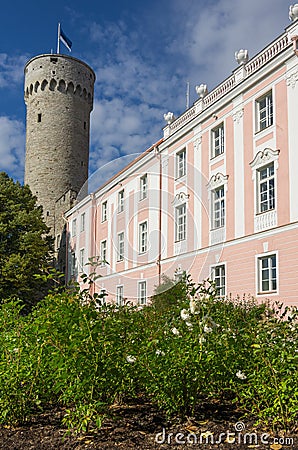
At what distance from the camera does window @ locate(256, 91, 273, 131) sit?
16.4m

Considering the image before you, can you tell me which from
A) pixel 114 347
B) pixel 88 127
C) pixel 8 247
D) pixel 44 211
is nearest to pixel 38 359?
pixel 114 347

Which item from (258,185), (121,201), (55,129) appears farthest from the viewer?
(55,129)

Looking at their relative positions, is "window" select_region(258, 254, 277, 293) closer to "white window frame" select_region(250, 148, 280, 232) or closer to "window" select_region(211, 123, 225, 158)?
"white window frame" select_region(250, 148, 280, 232)

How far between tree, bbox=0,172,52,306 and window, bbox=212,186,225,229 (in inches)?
488

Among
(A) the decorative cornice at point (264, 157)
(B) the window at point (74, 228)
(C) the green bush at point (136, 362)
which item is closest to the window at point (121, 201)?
(B) the window at point (74, 228)

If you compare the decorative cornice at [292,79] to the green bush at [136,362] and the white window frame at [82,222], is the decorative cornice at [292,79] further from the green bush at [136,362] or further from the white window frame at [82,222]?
the white window frame at [82,222]

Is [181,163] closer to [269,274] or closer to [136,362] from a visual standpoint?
[269,274]

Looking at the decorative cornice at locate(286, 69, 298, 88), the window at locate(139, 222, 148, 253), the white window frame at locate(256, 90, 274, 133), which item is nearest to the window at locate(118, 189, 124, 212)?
the window at locate(139, 222, 148, 253)

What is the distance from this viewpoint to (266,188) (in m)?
16.3

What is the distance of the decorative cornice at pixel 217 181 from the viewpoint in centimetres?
1829

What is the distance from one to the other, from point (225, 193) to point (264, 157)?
243cm

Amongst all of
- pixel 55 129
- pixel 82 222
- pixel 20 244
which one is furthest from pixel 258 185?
pixel 55 129

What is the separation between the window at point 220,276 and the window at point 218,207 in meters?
1.56

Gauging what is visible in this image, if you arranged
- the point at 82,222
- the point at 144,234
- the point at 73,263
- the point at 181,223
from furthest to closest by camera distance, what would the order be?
the point at 73,263 → the point at 82,222 → the point at 144,234 → the point at 181,223
